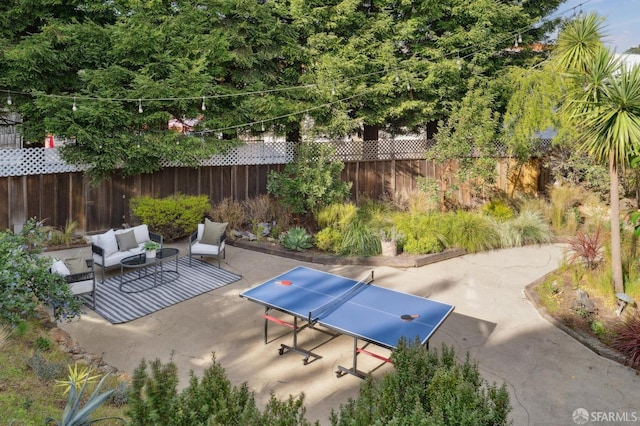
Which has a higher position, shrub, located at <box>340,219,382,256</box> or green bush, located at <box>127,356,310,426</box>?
shrub, located at <box>340,219,382,256</box>

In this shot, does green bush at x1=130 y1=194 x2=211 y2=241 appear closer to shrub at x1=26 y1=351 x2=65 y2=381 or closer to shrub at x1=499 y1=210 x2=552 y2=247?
shrub at x1=26 y1=351 x2=65 y2=381

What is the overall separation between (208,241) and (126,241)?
153cm

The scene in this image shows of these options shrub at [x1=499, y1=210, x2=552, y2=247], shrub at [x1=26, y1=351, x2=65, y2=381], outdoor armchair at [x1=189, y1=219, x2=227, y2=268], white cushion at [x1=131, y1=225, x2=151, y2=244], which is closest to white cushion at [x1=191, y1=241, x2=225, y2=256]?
outdoor armchair at [x1=189, y1=219, x2=227, y2=268]

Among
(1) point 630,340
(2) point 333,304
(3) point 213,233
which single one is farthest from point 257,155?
(1) point 630,340

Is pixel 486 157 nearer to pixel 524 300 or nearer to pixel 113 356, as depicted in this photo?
pixel 524 300

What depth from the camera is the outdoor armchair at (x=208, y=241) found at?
881 centimetres

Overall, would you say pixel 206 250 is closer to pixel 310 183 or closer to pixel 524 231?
pixel 310 183

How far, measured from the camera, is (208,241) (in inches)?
356

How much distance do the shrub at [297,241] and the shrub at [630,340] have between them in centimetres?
592

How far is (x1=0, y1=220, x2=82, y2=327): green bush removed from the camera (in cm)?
416

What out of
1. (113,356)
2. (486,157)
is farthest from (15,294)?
(486,157)

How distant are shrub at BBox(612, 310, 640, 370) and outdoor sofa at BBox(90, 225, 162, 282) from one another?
24.2ft

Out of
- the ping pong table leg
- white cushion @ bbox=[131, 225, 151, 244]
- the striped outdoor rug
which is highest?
white cushion @ bbox=[131, 225, 151, 244]

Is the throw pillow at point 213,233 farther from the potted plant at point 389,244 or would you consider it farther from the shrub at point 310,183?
the potted plant at point 389,244
